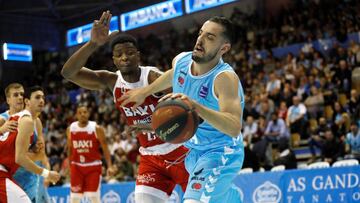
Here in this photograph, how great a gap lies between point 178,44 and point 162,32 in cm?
305

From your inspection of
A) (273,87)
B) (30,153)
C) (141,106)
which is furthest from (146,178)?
(273,87)

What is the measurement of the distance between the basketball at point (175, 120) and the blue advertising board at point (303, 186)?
542cm

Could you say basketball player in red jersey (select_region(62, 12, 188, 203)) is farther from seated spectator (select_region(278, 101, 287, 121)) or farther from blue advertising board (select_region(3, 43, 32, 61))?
blue advertising board (select_region(3, 43, 32, 61))

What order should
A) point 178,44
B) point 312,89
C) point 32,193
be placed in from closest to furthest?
point 32,193
point 312,89
point 178,44

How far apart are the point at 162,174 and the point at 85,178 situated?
5.36m

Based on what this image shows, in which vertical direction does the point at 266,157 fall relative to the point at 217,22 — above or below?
below

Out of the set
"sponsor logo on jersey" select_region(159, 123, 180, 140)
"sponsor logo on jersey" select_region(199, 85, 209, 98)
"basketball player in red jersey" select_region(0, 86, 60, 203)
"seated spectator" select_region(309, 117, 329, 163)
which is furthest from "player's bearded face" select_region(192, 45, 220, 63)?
"seated spectator" select_region(309, 117, 329, 163)

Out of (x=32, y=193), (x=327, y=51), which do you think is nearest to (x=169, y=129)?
(x=32, y=193)

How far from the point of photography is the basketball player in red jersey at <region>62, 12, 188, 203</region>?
17.4ft

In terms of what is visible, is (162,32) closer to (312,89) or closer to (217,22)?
(312,89)

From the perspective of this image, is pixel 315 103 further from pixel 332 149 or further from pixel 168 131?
pixel 168 131

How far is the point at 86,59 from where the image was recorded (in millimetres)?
5316

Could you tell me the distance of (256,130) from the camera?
13.7 m

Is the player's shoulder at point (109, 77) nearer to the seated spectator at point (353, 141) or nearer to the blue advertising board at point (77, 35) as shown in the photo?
the seated spectator at point (353, 141)
